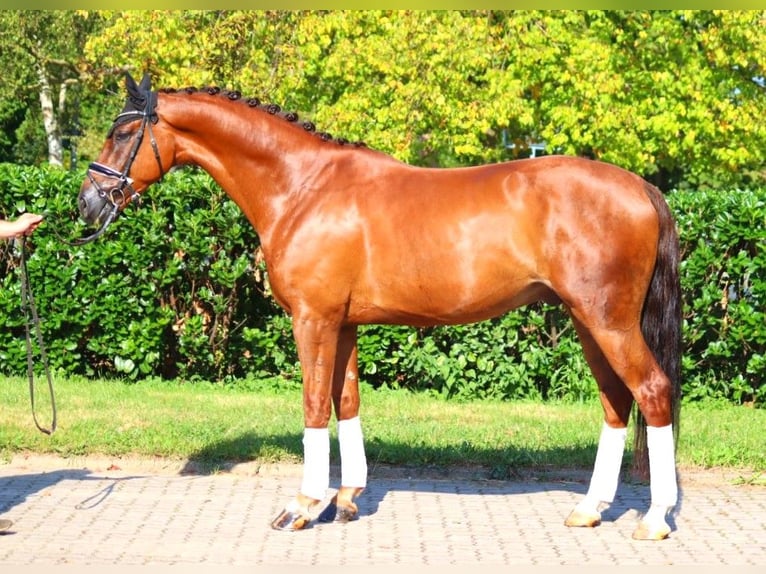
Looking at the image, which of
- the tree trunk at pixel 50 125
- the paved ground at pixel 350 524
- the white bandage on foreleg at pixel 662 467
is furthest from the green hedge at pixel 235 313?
the tree trunk at pixel 50 125

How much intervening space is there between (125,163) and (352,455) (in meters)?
2.22

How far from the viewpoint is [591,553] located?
229 inches

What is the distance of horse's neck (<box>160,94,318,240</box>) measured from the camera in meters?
6.57

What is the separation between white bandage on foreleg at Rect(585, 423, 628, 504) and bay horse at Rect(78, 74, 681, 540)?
0.01 meters

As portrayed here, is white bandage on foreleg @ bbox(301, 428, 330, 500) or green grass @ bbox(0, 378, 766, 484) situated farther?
green grass @ bbox(0, 378, 766, 484)

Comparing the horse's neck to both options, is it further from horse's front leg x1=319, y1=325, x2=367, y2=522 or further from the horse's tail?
the horse's tail

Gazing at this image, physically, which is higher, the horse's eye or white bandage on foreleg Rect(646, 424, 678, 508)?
the horse's eye

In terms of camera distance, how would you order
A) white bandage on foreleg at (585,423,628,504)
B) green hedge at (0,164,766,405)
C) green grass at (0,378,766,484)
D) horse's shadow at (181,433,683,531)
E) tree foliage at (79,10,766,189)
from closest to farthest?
white bandage on foreleg at (585,423,628,504), horse's shadow at (181,433,683,531), green grass at (0,378,766,484), green hedge at (0,164,766,405), tree foliage at (79,10,766,189)

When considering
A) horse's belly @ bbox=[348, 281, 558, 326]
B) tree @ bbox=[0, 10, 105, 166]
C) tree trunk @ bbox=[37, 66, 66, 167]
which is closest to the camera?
horse's belly @ bbox=[348, 281, 558, 326]

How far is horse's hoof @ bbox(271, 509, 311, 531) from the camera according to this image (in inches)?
247

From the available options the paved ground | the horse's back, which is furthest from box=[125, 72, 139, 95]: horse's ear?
the paved ground

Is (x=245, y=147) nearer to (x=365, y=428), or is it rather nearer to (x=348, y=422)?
(x=348, y=422)

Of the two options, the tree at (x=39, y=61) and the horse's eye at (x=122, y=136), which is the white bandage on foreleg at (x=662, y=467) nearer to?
the horse's eye at (x=122, y=136)

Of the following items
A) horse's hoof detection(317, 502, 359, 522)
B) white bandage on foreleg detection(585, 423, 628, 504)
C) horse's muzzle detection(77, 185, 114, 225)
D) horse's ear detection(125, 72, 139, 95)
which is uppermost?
horse's ear detection(125, 72, 139, 95)
